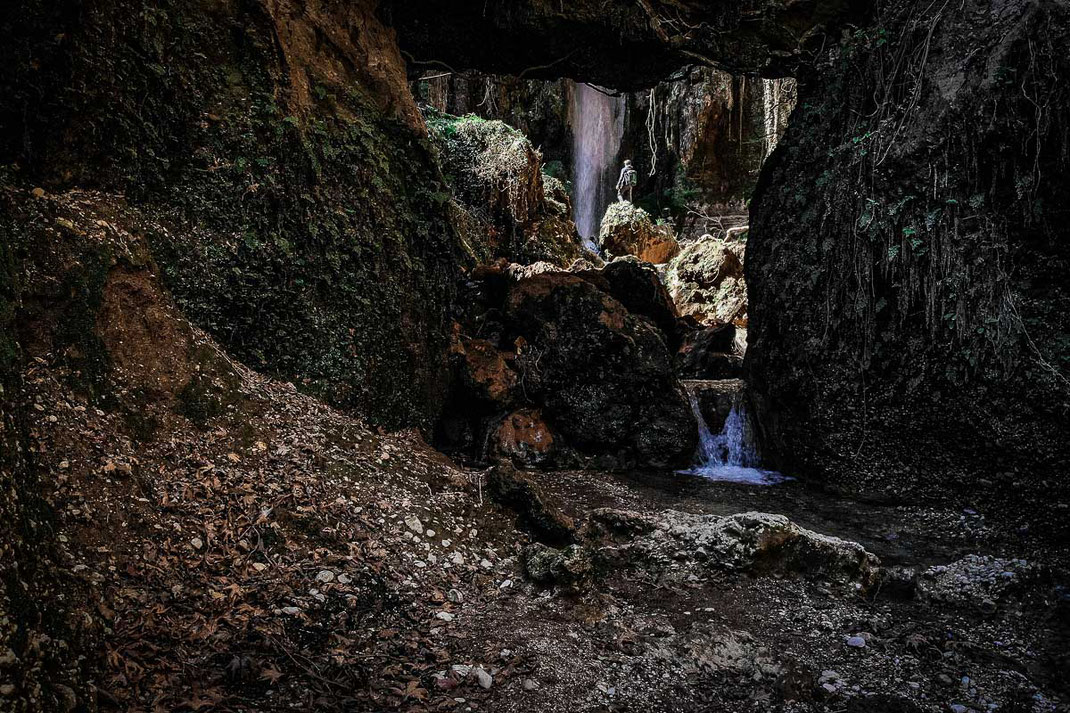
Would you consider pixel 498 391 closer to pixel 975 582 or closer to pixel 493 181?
pixel 975 582

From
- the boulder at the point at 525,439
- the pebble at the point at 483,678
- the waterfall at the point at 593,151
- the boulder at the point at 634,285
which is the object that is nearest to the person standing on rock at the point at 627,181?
the waterfall at the point at 593,151

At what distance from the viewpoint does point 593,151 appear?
68.3 feet

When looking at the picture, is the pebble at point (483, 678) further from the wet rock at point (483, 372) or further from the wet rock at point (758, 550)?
the wet rock at point (483, 372)

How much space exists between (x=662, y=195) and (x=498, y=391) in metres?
16.6

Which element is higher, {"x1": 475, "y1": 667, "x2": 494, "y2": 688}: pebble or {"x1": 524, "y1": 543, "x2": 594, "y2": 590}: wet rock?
{"x1": 524, "y1": 543, "x2": 594, "y2": 590}: wet rock

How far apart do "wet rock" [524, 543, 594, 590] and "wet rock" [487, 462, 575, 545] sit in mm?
502

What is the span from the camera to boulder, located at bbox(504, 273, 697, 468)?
24.3ft

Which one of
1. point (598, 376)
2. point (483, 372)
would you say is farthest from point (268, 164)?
point (598, 376)

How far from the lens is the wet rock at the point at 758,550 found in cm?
400

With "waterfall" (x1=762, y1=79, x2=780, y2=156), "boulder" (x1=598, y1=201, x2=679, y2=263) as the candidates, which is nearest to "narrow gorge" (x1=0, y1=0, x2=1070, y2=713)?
"boulder" (x1=598, y1=201, x2=679, y2=263)

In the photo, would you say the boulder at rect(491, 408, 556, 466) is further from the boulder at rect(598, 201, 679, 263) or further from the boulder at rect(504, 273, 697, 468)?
the boulder at rect(598, 201, 679, 263)

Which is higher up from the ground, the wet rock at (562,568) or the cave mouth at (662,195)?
the cave mouth at (662,195)

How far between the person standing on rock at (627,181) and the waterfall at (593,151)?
416mm

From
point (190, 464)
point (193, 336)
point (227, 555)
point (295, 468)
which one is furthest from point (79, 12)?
point (227, 555)
